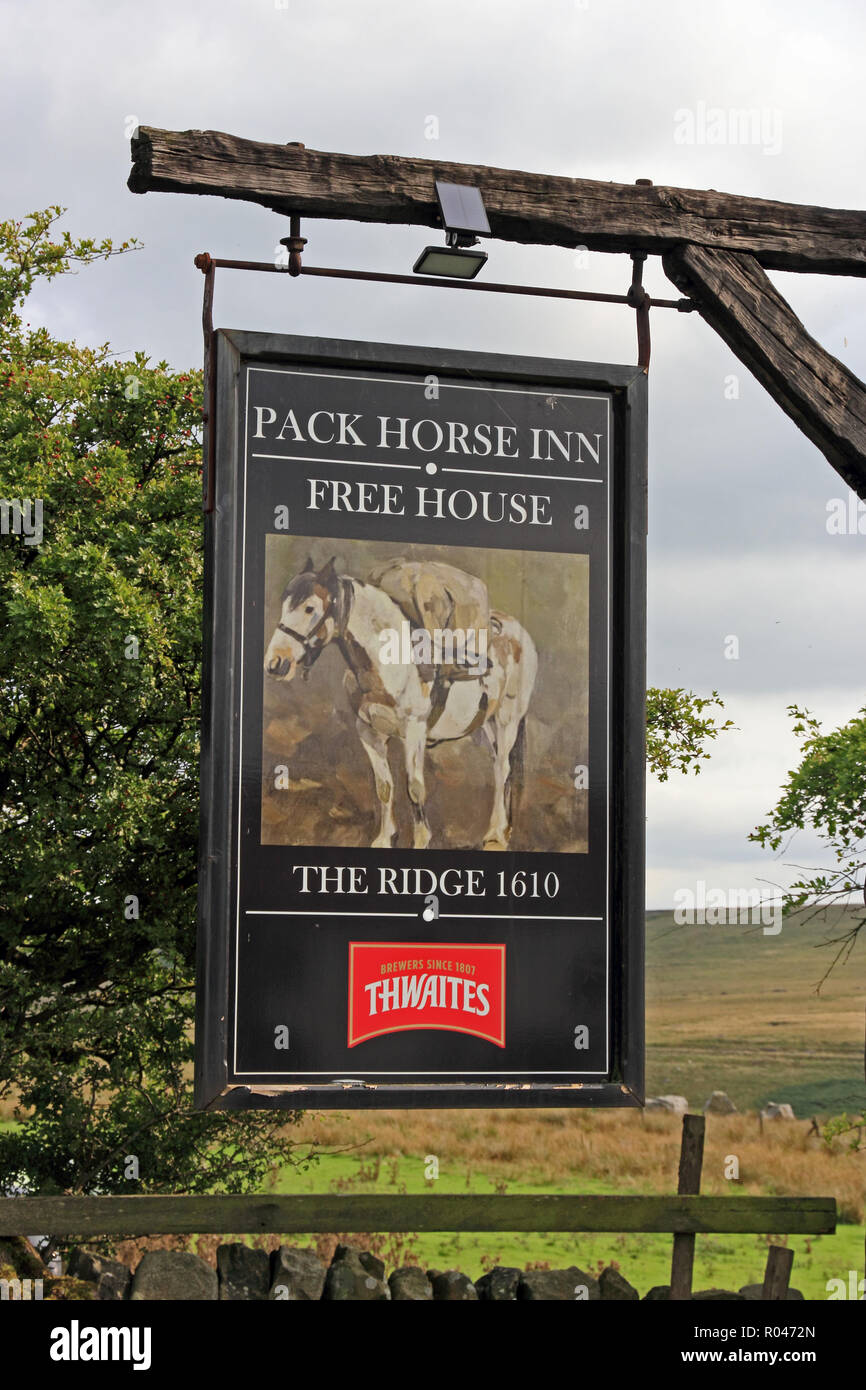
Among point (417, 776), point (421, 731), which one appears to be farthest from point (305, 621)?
point (417, 776)

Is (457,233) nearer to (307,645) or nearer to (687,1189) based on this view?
(307,645)

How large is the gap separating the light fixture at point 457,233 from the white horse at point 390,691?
64.5 inches

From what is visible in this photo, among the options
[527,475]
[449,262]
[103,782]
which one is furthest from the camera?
[103,782]

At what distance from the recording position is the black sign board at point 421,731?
6465mm

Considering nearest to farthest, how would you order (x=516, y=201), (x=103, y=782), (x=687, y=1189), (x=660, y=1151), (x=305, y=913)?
(x=305, y=913), (x=516, y=201), (x=687, y=1189), (x=103, y=782), (x=660, y=1151)

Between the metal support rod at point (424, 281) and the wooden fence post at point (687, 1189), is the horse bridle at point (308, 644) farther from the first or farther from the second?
the wooden fence post at point (687, 1189)

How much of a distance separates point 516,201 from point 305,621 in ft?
8.33

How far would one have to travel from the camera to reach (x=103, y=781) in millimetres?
10242

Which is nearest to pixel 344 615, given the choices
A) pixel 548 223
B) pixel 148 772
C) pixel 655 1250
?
pixel 548 223

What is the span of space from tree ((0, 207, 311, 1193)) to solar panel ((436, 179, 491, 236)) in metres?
4.12

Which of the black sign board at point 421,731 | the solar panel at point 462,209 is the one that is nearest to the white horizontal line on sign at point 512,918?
the black sign board at point 421,731

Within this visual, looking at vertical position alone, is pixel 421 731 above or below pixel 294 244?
below
